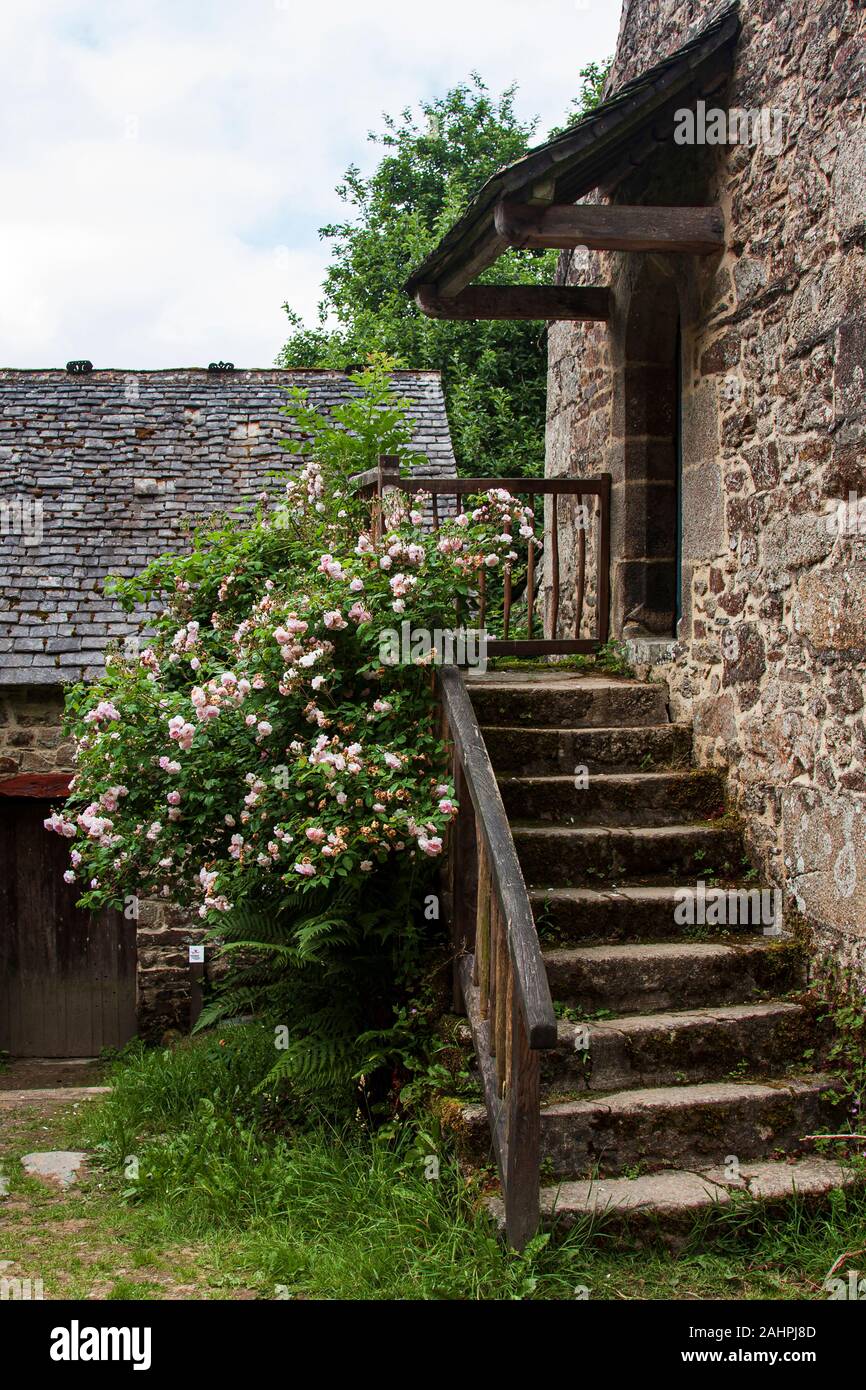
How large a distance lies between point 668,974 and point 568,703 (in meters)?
1.59

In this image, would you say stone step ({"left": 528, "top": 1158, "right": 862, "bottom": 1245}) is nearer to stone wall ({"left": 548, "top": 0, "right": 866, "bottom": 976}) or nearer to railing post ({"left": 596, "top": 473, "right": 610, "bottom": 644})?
stone wall ({"left": 548, "top": 0, "right": 866, "bottom": 976})

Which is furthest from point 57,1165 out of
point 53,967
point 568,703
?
point 53,967

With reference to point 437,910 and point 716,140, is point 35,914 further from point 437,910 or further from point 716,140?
point 716,140

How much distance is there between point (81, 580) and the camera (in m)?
10.1

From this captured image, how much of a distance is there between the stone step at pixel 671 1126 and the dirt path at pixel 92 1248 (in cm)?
99

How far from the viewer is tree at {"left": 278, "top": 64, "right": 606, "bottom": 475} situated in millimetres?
15820

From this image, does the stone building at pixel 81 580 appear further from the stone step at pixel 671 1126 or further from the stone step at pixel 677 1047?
the stone step at pixel 671 1126

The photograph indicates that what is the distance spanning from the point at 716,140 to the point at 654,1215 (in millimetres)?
4472

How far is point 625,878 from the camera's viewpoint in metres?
5.12

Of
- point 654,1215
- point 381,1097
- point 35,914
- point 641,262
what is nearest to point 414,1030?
point 381,1097

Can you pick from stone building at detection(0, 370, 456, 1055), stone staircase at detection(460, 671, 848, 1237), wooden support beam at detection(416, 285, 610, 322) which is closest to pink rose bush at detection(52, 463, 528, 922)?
stone staircase at detection(460, 671, 848, 1237)

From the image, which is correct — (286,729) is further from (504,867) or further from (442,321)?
(442,321)

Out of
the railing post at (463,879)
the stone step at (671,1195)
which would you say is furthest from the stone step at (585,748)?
the stone step at (671,1195)

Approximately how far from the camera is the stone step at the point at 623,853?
5051 mm
